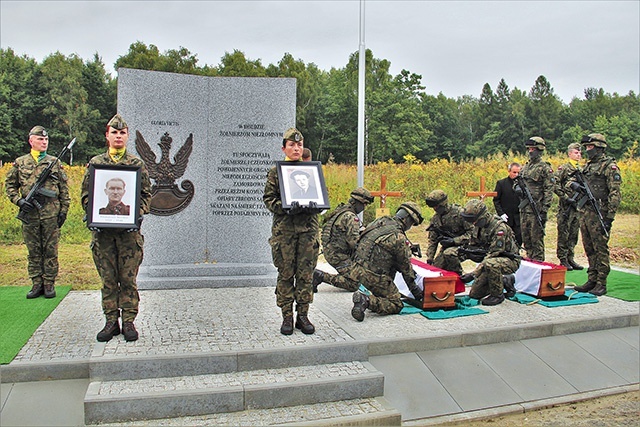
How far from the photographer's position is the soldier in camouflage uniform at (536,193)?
8.98 meters

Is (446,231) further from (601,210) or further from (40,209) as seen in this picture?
(40,209)

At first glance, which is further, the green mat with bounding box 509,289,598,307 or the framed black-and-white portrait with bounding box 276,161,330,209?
the green mat with bounding box 509,289,598,307

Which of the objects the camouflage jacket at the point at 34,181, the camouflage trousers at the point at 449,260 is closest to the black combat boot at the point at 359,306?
the camouflage trousers at the point at 449,260

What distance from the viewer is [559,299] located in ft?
24.0

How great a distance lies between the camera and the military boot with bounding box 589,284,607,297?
7.76m

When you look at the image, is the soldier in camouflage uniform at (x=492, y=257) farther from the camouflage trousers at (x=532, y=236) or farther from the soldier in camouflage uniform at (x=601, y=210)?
the camouflage trousers at (x=532, y=236)

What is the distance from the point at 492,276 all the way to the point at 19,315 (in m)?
5.69

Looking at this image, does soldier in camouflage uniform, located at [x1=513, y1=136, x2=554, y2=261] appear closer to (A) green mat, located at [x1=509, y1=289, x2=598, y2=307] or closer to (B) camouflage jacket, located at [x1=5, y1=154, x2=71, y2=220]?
(A) green mat, located at [x1=509, y1=289, x2=598, y2=307]

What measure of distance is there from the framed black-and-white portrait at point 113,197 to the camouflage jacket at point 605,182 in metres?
6.35

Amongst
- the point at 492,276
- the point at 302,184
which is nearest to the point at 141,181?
the point at 302,184

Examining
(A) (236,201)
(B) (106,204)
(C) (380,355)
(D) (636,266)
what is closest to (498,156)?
(D) (636,266)

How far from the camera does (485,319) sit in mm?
6320

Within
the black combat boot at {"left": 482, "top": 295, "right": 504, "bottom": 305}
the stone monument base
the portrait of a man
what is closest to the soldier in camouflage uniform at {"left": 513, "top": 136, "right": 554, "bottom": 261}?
the black combat boot at {"left": 482, "top": 295, "right": 504, "bottom": 305}

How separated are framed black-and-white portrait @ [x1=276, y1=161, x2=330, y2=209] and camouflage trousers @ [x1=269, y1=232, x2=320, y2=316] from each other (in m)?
0.38
